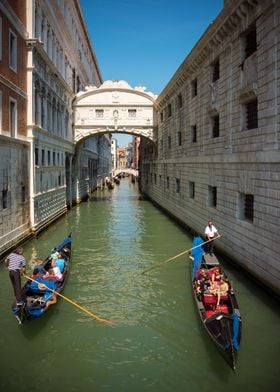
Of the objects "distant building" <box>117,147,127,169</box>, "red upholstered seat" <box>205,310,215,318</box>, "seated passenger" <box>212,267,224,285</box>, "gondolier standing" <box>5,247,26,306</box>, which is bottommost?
"red upholstered seat" <box>205,310,215,318</box>

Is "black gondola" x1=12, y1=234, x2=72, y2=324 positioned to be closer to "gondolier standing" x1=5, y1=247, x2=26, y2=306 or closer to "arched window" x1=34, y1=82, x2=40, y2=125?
"gondolier standing" x1=5, y1=247, x2=26, y2=306

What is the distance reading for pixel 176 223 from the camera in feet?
69.2

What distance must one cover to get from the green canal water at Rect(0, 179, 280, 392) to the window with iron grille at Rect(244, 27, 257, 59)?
6.24 m

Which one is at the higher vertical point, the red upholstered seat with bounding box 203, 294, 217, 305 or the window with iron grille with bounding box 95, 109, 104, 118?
the window with iron grille with bounding box 95, 109, 104, 118

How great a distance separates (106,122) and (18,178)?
47.2ft

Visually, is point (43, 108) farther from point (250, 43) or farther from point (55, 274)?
point (55, 274)

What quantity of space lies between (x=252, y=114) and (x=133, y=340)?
6.93m

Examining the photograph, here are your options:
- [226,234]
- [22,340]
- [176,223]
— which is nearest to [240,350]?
[22,340]

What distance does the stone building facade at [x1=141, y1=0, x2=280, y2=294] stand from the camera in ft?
30.7

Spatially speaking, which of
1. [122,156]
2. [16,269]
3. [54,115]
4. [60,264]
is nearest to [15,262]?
[16,269]

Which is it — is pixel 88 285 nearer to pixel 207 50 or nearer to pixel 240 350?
pixel 240 350

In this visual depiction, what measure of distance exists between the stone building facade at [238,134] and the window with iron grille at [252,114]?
0.03 m

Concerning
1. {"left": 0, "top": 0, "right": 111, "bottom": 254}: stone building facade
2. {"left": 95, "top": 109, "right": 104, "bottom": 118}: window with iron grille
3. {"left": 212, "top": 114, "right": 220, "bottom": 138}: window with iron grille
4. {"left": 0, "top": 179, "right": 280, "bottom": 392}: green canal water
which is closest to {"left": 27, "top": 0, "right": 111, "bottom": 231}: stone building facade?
{"left": 0, "top": 0, "right": 111, "bottom": 254}: stone building facade

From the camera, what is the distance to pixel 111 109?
1103 inches
